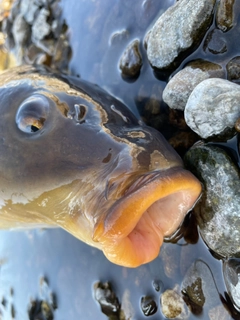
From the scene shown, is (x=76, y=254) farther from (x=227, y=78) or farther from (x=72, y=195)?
(x=227, y=78)

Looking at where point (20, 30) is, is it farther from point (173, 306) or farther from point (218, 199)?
point (173, 306)

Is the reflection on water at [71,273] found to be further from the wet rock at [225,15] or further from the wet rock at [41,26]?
the wet rock at [41,26]

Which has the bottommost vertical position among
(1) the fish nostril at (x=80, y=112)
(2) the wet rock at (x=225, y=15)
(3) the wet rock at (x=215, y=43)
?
(1) the fish nostril at (x=80, y=112)

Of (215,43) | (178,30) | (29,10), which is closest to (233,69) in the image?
(215,43)

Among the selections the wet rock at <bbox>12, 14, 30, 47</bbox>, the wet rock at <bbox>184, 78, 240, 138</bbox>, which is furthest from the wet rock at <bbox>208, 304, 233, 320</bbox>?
the wet rock at <bbox>12, 14, 30, 47</bbox>

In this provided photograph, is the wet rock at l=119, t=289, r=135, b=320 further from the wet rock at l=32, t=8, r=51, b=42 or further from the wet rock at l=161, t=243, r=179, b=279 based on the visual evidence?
the wet rock at l=32, t=8, r=51, b=42

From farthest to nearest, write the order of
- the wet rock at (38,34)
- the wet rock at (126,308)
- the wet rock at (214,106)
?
the wet rock at (38,34) < the wet rock at (126,308) < the wet rock at (214,106)

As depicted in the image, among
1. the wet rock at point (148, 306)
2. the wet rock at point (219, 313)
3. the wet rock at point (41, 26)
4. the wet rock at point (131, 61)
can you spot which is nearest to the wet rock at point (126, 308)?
the wet rock at point (148, 306)
